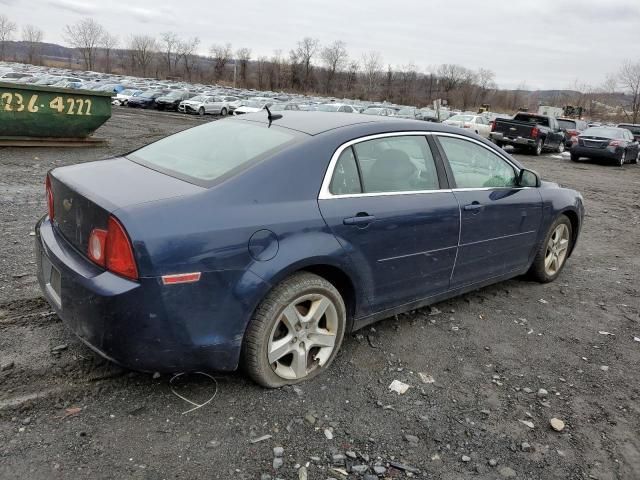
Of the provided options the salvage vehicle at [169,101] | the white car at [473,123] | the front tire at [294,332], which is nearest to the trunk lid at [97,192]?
the front tire at [294,332]

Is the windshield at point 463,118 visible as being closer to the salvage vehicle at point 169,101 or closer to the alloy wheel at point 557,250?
the alloy wheel at point 557,250

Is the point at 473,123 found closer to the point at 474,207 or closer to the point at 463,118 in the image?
the point at 463,118

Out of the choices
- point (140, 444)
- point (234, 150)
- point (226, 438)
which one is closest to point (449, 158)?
point (234, 150)

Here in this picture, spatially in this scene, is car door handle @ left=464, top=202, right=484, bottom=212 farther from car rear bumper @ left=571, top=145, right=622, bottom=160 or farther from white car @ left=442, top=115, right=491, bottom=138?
white car @ left=442, top=115, right=491, bottom=138

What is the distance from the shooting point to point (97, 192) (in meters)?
2.75

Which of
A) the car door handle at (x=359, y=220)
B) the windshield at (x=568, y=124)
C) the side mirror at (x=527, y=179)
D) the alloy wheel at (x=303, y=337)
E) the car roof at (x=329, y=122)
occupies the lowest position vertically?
the alloy wheel at (x=303, y=337)

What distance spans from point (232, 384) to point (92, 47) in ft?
457

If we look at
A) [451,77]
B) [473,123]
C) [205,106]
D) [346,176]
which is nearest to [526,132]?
[473,123]

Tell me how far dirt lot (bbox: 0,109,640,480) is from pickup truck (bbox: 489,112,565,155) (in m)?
17.7

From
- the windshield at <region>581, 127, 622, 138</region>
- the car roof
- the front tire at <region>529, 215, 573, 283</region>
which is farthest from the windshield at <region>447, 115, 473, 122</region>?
the car roof

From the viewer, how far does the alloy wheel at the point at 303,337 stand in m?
2.99

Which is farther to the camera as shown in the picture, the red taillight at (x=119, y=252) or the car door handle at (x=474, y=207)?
the car door handle at (x=474, y=207)

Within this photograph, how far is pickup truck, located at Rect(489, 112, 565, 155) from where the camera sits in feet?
67.7

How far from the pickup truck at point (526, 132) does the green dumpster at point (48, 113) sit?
1505cm
